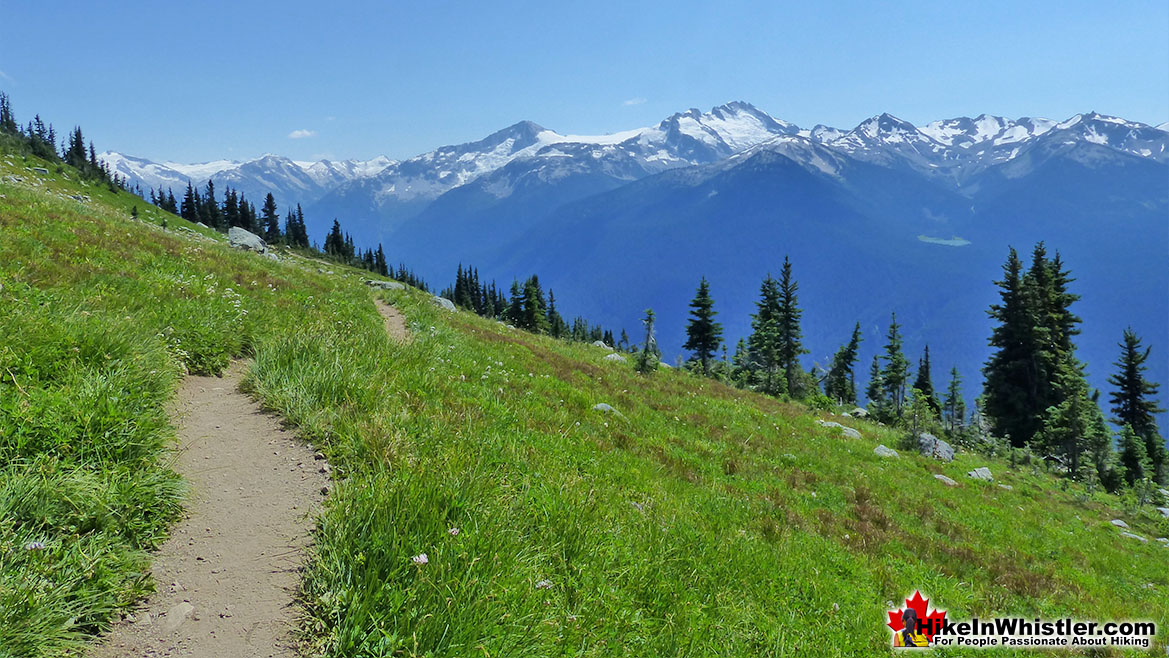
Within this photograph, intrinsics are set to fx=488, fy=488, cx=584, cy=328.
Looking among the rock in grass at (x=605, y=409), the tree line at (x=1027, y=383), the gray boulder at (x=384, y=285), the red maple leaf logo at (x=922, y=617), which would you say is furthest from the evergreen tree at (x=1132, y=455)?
the gray boulder at (x=384, y=285)

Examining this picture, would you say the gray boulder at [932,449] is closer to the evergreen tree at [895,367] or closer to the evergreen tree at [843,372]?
the evergreen tree at [895,367]

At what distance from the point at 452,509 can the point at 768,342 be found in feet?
199

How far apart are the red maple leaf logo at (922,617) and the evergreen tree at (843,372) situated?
7877 centimetres

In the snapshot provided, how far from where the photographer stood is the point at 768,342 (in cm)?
5994

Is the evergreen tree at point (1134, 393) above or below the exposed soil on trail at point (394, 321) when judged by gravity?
below

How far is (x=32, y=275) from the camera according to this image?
26.6 feet

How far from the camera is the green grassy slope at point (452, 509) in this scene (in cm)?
331

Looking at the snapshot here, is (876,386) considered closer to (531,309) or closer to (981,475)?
(531,309)

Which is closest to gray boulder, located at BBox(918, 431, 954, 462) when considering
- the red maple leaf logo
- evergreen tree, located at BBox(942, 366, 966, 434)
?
the red maple leaf logo

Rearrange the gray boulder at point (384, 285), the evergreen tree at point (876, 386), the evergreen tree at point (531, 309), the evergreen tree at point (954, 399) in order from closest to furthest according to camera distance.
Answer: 1. the gray boulder at point (384, 285)
2. the evergreen tree at point (954, 399)
3. the evergreen tree at point (876, 386)
4. the evergreen tree at point (531, 309)

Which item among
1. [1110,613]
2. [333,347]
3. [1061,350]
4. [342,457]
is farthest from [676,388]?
[1061,350]

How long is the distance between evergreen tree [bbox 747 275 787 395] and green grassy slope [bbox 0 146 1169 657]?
4399 cm

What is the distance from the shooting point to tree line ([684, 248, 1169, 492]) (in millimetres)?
33031

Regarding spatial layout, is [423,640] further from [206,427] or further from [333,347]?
[333,347]
